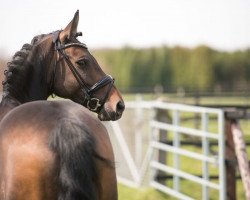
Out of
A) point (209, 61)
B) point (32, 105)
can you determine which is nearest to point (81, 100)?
point (32, 105)

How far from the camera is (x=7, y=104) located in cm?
466

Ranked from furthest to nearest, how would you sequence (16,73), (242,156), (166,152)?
(166,152)
(242,156)
(16,73)

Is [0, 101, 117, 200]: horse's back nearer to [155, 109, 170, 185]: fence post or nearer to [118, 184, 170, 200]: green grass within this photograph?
[118, 184, 170, 200]: green grass

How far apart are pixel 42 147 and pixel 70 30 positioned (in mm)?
2021

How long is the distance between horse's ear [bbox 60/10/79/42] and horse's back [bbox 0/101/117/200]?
5.40 feet

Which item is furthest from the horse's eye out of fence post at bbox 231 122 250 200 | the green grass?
the green grass

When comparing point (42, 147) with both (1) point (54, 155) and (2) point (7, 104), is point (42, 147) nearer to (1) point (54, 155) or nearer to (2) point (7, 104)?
(1) point (54, 155)

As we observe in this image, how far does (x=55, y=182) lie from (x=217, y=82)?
210 ft

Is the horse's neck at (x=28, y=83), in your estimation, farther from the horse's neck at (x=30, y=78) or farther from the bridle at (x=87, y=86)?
the bridle at (x=87, y=86)

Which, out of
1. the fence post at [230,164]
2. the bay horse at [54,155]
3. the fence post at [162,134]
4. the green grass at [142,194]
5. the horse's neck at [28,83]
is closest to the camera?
the bay horse at [54,155]

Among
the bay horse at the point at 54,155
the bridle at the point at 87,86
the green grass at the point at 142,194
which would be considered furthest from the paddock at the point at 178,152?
the bay horse at the point at 54,155

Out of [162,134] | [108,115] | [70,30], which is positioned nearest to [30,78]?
[70,30]

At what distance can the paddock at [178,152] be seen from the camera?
23.6ft

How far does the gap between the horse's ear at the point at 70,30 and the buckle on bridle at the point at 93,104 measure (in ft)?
1.90
